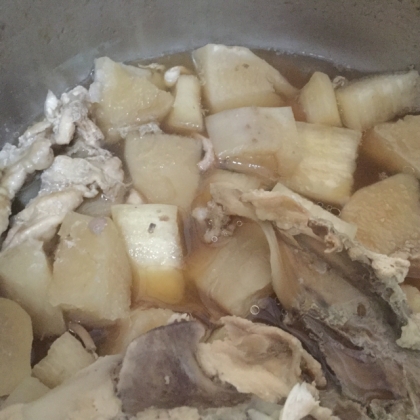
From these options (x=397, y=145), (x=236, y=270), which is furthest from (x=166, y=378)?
(x=397, y=145)

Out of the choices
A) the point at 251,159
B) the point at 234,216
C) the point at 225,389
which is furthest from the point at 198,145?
the point at 225,389

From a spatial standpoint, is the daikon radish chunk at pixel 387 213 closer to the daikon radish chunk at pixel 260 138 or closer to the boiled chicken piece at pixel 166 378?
the daikon radish chunk at pixel 260 138

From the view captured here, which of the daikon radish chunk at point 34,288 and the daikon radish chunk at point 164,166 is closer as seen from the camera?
the daikon radish chunk at point 34,288

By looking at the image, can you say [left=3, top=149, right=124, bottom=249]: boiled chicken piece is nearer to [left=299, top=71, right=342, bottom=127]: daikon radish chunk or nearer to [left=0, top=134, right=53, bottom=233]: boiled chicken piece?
[left=0, top=134, right=53, bottom=233]: boiled chicken piece

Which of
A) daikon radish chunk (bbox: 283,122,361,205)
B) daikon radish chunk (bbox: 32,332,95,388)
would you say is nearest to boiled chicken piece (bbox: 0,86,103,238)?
daikon radish chunk (bbox: 32,332,95,388)

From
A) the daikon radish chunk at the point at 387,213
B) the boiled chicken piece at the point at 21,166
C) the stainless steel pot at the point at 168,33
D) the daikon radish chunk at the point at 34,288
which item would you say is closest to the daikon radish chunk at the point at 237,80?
the stainless steel pot at the point at 168,33

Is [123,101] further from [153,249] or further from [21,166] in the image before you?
[153,249]

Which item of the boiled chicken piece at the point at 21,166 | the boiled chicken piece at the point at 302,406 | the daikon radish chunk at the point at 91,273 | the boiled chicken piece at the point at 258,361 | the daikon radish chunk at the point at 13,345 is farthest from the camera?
the boiled chicken piece at the point at 21,166
